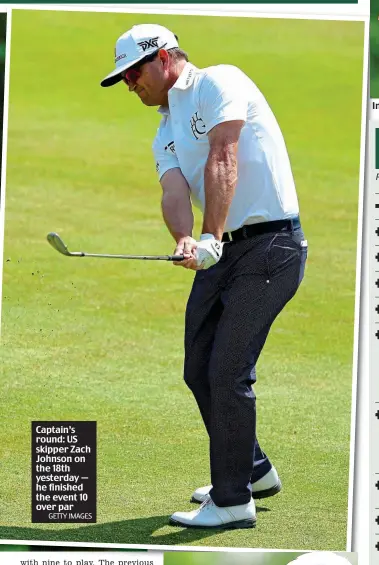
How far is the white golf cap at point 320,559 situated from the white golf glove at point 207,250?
1.23 m

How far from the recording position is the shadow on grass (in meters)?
5.32

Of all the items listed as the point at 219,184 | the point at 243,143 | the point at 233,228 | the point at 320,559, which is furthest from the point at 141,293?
the point at 320,559

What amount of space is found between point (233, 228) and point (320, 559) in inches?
54.3

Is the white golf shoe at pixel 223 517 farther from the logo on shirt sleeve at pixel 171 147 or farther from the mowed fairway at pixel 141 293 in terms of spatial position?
the logo on shirt sleeve at pixel 171 147

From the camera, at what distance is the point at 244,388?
210 inches

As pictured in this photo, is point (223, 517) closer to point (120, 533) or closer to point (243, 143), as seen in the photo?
point (120, 533)

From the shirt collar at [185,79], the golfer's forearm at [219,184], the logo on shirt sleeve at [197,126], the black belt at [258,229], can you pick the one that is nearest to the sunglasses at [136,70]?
the shirt collar at [185,79]

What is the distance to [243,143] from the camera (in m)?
5.28

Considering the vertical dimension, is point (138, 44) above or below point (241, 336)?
above

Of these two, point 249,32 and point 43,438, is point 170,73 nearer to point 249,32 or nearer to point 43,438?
point 43,438

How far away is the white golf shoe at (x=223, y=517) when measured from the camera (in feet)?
17.7

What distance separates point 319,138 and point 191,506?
4196 mm

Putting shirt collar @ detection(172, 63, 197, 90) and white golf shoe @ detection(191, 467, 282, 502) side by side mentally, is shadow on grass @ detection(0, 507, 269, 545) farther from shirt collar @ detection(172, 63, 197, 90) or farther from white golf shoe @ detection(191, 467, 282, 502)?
shirt collar @ detection(172, 63, 197, 90)

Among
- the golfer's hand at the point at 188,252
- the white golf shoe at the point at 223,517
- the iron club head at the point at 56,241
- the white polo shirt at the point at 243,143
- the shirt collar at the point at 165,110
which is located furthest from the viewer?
the shirt collar at the point at 165,110
